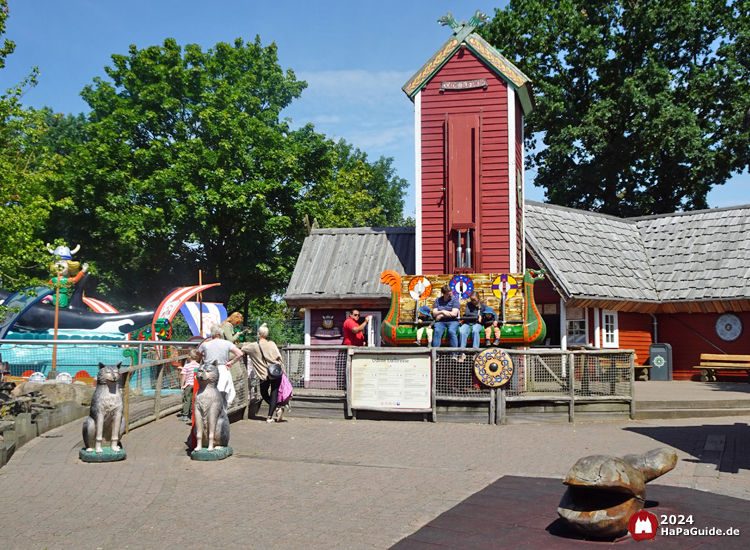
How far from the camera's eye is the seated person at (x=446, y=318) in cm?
1473

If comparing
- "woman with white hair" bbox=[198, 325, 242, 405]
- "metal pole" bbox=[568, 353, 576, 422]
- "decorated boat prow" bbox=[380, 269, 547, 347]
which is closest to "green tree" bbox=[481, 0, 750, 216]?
"decorated boat prow" bbox=[380, 269, 547, 347]

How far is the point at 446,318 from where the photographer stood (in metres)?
15.0

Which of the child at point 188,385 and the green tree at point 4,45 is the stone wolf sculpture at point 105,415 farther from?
the green tree at point 4,45

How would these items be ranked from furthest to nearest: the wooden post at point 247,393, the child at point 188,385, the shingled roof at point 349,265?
the shingled roof at point 349,265 < the wooden post at point 247,393 < the child at point 188,385

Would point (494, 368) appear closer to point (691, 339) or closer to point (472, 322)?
point (472, 322)

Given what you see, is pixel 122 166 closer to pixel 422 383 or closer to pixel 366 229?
pixel 366 229

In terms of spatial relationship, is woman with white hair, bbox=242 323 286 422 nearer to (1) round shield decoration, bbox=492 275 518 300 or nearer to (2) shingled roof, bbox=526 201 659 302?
(1) round shield decoration, bbox=492 275 518 300

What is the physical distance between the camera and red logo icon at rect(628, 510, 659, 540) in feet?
19.2

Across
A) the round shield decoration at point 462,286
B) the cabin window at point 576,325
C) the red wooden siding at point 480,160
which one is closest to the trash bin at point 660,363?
the cabin window at point 576,325

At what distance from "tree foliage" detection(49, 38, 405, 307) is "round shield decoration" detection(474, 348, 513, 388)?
2075cm

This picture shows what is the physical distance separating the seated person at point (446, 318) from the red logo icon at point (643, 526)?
8.51 meters

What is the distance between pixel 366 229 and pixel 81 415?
10.7m

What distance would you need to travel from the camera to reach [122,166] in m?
33.5

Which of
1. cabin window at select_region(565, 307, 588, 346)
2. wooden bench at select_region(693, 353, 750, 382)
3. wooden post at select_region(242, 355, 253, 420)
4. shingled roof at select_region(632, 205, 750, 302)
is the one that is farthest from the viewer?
shingled roof at select_region(632, 205, 750, 302)
